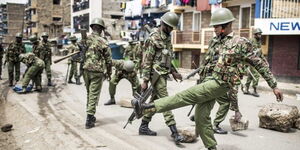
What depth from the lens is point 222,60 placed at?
375 centimetres

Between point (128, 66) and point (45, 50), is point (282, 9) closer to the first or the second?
point (128, 66)

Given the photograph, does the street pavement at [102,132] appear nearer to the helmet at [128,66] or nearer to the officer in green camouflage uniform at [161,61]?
the officer in green camouflage uniform at [161,61]

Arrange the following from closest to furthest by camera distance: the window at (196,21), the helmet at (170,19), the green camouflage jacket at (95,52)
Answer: the helmet at (170,19) → the green camouflage jacket at (95,52) → the window at (196,21)

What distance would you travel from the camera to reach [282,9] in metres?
14.6

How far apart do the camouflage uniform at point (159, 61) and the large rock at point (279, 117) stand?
6.64ft

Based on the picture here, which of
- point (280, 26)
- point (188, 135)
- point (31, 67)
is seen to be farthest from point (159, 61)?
point (280, 26)

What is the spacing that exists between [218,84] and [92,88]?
2741 mm

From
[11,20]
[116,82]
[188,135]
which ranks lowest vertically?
[188,135]

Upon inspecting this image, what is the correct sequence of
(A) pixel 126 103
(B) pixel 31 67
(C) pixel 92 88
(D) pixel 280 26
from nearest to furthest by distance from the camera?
1. (C) pixel 92 88
2. (A) pixel 126 103
3. (B) pixel 31 67
4. (D) pixel 280 26

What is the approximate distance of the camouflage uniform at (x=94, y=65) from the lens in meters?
5.66

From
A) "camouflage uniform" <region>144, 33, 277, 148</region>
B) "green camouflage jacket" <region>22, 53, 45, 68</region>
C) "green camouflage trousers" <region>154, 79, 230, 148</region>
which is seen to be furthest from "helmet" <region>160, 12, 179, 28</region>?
"green camouflage jacket" <region>22, 53, 45, 68</region>

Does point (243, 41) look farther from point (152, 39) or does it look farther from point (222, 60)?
point (152, 39)

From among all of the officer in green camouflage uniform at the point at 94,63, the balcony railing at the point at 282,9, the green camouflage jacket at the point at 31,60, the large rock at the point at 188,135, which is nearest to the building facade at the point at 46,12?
the balcony railing at the point at 282,9

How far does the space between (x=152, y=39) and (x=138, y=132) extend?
66.8 inches
